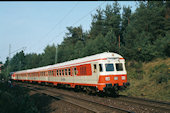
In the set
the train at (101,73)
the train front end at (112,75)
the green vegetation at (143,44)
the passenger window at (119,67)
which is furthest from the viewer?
the green vegetation at (143,44)

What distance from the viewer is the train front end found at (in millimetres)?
13959

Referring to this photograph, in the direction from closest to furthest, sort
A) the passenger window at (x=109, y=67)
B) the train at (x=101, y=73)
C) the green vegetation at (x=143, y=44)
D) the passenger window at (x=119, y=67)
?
the train at (x=101, y=73) < the passenger window at (x=109, y=67) < the passenger window at (x=119, y=67) < the green vegetation at (x=143, y=44)

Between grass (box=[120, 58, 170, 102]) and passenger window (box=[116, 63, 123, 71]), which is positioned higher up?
passenger window (box=[116, 63, 123, 71])

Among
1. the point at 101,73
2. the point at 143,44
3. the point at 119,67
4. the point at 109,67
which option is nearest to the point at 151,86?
the point at 119,67

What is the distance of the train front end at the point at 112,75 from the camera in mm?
13959

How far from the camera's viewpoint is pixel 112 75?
14383 millimetres

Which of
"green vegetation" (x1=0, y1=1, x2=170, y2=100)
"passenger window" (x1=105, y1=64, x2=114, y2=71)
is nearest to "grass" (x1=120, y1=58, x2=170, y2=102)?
"green vegetation" (x1=0, y1=1, x2=170, y2=100)

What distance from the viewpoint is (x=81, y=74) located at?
17.0 metres

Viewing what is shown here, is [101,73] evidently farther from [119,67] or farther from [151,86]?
[151,86]

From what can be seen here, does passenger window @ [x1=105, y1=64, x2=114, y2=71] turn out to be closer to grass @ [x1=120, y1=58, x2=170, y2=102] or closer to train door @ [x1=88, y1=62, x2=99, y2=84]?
train door @ [x1=88, y1=62, x2=99, y2=84]

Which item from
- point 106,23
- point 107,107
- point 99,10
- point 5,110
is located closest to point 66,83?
point 107,107

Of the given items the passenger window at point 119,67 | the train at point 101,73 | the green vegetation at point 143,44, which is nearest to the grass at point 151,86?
the green vegetation at point 143,44

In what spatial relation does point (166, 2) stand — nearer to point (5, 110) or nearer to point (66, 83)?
point (66, 83)

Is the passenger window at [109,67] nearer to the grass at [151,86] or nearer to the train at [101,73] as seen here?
the train at [101,73]
